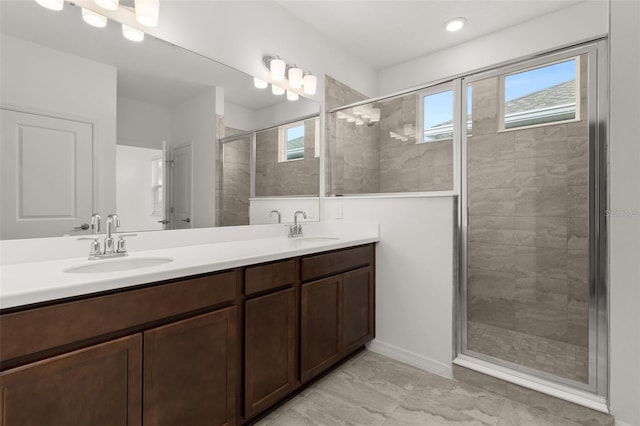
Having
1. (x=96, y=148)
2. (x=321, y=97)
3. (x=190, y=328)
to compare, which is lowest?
(x=190, y=328)

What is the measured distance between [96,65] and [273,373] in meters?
1.76

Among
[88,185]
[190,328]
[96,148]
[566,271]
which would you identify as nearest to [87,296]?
[190,328]

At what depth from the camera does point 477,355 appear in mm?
2010

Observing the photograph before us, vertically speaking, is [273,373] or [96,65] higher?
[96,65]

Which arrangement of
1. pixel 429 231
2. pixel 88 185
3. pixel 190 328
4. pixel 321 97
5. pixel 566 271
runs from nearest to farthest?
pixel 190 328, pixel 88 185, pixel 566 271, pixel 429 231, pixel 321 97

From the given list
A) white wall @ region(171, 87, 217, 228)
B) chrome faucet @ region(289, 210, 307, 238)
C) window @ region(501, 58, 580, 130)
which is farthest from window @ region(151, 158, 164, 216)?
window @ region(501, 58, 580, 130)

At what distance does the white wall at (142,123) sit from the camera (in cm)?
159

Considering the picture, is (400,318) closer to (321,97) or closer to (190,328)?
(190,328)

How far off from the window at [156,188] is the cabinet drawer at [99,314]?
691 mm

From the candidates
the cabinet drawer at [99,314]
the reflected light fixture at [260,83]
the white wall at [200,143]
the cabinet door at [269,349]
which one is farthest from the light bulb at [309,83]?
the cabinet drawer at [99,314]

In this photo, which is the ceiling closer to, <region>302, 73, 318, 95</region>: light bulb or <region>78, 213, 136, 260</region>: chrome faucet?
<region>302, 73, 318, 95</region>: light bulb

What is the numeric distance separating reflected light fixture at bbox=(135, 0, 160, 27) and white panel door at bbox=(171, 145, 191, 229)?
2.15ft
